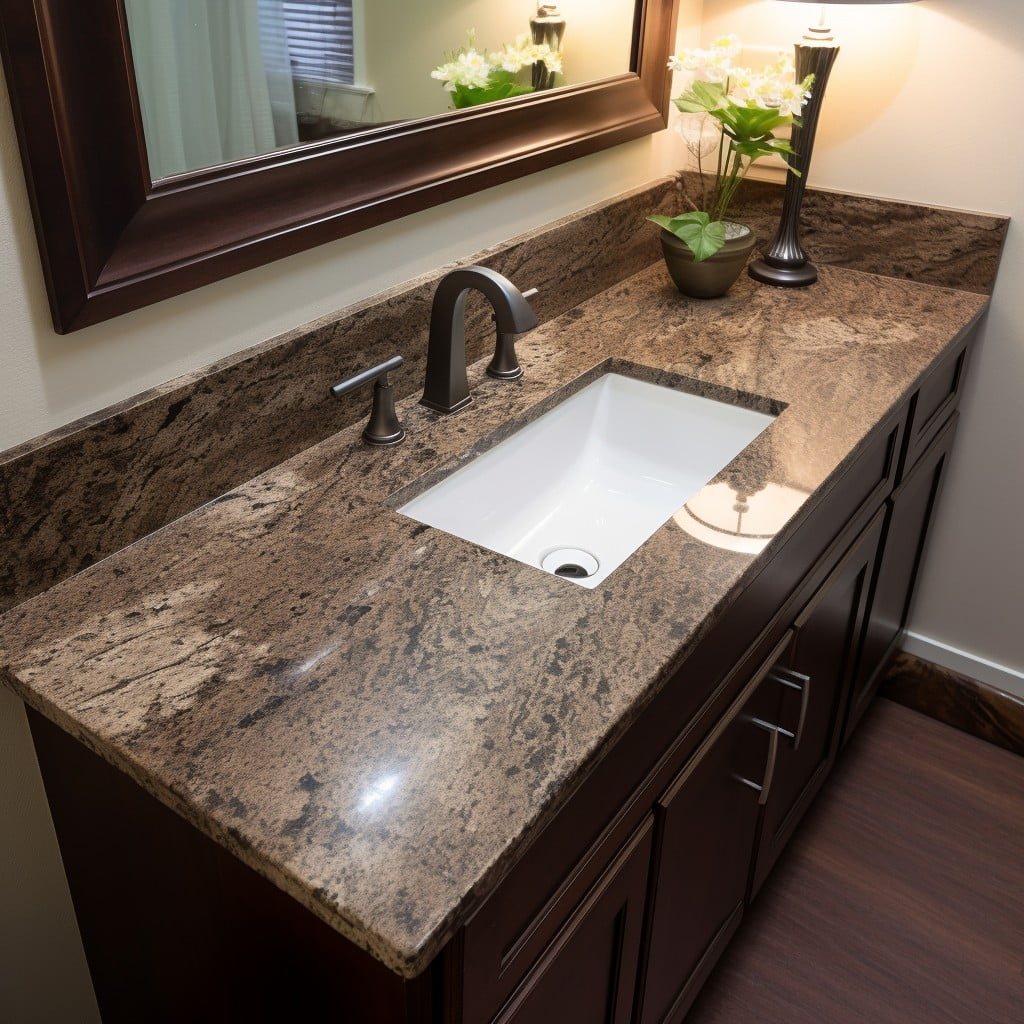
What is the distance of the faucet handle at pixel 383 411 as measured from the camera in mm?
1212

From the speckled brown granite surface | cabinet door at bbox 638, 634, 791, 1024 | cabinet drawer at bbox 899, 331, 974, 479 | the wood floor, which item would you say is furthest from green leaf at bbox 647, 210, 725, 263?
the wood floor

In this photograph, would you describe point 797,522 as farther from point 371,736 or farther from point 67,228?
point 67,228

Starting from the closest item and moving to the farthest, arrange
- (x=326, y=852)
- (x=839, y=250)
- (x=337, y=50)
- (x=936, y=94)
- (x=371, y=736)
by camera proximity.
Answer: (x=326, y=852) < (x=371, y=736) < (x=337, y=50) < (x=936, y=94) < (x=839, y=250)

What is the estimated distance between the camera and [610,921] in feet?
3.44

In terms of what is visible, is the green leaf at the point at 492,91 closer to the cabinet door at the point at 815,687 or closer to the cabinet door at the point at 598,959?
the cabinet door at the point at 815,687

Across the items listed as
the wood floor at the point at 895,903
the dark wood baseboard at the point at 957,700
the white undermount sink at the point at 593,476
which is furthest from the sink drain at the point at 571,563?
the dark wood baseboard at the point at 957,700

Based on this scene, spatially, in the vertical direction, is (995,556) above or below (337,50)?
A: below

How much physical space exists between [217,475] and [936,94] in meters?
1.29

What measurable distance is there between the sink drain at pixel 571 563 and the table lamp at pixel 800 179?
734 mm

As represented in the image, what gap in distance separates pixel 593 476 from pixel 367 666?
26.1 inches

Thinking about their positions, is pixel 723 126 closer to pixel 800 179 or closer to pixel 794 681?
pixel 800 179

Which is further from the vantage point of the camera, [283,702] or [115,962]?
[115,962]

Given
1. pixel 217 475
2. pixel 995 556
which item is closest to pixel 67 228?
pixel 217 475

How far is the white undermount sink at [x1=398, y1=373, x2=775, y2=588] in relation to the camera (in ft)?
4.29
